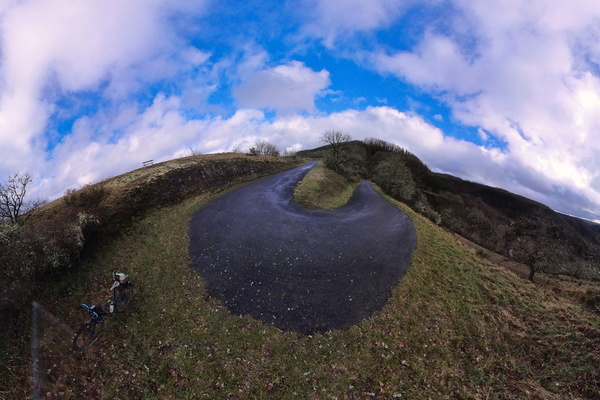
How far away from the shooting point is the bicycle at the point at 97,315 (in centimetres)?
953

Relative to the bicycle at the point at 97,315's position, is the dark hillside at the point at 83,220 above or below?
above

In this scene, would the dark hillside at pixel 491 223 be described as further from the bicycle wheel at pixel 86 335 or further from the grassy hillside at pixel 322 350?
the bicycle wheel at pixel 86 335

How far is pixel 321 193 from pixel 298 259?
1529 centimetres

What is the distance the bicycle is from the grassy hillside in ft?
1.36

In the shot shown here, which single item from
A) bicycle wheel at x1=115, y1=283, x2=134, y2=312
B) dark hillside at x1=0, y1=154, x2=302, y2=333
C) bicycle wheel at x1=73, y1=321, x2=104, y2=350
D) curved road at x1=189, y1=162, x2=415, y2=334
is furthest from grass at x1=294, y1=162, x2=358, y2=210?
bicycle wheel at x1=73, y1=321, x2=104, y2=350

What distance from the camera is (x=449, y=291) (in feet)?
44.3

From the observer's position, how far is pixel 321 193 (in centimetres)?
2934

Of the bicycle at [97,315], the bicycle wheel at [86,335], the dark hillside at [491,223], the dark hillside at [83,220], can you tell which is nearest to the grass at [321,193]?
the dark hillside at [83,220]

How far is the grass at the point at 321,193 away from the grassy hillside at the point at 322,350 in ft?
45.8

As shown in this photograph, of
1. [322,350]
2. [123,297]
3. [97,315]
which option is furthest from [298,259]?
[97,315]

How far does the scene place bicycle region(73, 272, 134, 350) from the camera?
9531 mm

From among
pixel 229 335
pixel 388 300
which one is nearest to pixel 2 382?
pixel 229 335

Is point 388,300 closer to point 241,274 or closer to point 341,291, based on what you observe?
point 341,291

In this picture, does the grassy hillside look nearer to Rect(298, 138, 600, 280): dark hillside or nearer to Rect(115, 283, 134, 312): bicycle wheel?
Rect(115, 283, 134, 312): bicycle wheel
